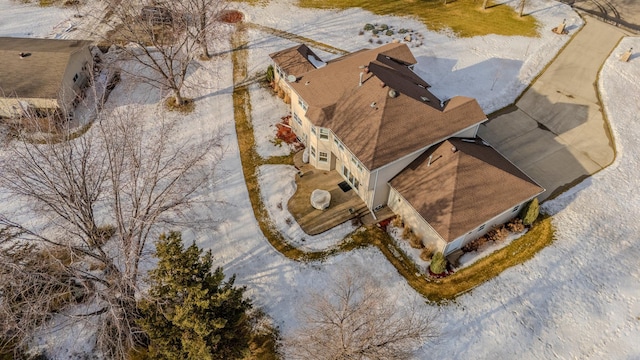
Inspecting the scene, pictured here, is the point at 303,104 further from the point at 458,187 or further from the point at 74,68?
the point at 74,68

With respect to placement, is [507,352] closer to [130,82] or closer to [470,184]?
[470,184]

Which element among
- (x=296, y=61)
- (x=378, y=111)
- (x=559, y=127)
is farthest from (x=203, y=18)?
(x=559, y=127)

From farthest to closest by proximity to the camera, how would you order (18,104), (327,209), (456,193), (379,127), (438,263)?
(18,104) → (327,209) → (379,127) → (456,193) → (438,263)

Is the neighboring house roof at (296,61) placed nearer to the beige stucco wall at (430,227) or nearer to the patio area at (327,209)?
the patio area at (327,209)

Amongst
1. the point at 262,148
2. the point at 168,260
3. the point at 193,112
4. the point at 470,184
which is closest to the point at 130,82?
the point at 193,112

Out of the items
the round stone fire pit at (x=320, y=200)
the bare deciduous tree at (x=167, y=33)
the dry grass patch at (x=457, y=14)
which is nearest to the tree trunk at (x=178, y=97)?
the bare deciduous tree at (x=167, y=33)

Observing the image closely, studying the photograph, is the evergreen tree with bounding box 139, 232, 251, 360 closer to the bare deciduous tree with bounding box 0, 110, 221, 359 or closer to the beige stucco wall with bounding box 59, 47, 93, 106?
the bare deciduous tree with bounding box 0, 110, 221, 359

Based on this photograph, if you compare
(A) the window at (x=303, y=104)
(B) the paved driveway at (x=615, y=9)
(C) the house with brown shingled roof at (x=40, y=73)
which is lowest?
(B) the paved driveway at (x=615, y=9)
